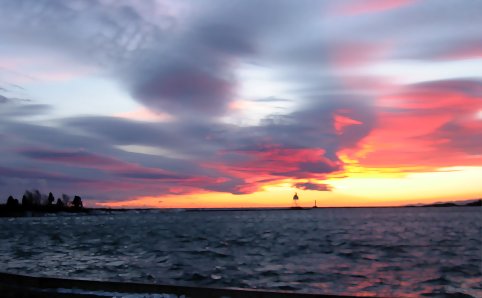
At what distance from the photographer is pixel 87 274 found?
78.0 ft

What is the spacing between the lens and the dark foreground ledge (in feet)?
39.6

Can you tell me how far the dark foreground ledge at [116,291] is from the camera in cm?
1208

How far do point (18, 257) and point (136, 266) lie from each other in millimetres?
10059

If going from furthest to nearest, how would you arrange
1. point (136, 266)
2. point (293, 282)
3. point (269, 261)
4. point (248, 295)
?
point (269, 261), point (136, 266), point (293, 282), point (248, 295)

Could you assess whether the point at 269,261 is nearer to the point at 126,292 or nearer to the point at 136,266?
the point at 136,266

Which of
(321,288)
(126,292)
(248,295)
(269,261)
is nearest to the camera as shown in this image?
(248,295)

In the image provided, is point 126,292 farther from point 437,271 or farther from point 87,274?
point 437,271

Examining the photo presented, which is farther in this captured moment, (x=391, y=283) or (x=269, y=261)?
(x=269, y=261)

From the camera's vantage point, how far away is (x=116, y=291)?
1305 cm

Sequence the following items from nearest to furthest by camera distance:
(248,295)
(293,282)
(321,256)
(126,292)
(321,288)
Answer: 1. (248,295)
2. (126,292)
3. (321,288)
4. (293,282)
5. (321,256)

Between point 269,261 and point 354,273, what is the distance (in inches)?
300

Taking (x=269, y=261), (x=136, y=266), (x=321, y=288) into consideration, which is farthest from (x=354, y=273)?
(x=136, y=266)

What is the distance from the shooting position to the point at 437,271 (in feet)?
86.2

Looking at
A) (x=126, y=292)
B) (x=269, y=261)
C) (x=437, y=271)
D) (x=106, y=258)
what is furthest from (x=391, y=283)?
(x=106, y=258)
